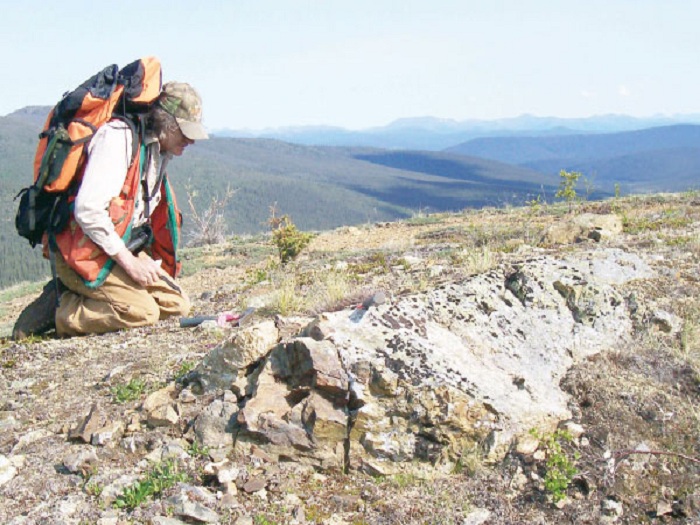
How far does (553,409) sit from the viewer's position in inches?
139

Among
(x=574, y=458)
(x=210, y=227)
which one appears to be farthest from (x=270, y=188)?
(x=574, y=458)

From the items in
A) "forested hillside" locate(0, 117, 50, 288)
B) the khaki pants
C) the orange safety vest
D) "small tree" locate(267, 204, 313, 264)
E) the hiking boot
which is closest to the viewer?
the orange safety vest

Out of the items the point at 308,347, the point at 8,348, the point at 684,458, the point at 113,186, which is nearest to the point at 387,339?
the point at 308,347

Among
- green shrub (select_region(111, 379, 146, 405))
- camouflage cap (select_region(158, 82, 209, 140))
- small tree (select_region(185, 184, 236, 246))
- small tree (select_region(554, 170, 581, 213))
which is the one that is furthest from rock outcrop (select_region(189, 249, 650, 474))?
small tree (select_region(185, 184, 236, 246))

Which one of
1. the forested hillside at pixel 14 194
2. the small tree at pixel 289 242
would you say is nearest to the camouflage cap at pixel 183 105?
the small tree at pixel 289 242

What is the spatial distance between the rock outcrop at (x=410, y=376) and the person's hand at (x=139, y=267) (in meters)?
1.82

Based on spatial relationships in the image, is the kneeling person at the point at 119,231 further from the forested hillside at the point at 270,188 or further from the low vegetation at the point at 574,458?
the forested hillside at the point at 270,188

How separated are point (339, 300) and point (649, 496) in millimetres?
2445

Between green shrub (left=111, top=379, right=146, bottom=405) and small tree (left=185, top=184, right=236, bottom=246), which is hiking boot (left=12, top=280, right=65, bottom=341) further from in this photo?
small tree (left=185, top=184, right=236, bottom=246)

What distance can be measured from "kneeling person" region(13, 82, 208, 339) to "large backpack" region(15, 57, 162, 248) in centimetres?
8

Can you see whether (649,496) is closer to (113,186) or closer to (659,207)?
(113,186)

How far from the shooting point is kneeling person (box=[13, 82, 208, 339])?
5.00m

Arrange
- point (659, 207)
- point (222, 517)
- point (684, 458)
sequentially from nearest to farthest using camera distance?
point (222, 517), point (684, 458), point (659, 207)

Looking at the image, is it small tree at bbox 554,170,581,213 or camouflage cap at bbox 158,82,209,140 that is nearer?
camouflage cap at bbox 158,82,209,140
